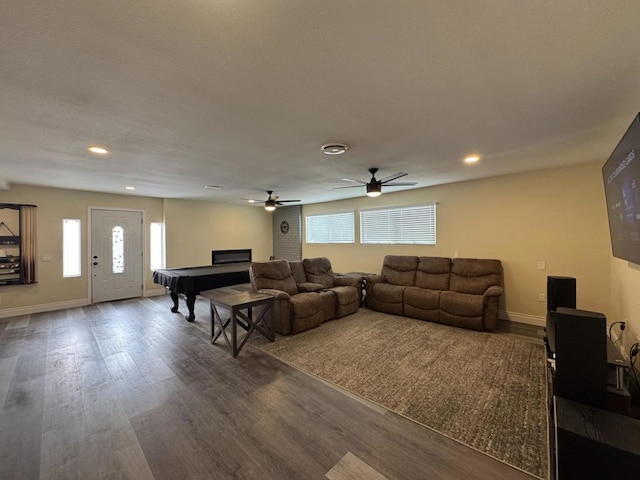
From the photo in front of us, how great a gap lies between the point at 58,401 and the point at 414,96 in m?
3.97

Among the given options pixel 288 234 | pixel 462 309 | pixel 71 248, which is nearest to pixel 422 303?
pixel 462 309

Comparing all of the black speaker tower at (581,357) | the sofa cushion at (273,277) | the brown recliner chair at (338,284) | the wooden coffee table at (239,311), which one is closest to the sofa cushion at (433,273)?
the brown recliner chair at (338,284)

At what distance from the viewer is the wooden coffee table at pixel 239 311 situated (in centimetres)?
332

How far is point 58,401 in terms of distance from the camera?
238cm

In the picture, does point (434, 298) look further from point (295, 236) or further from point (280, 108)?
point (295, 236)

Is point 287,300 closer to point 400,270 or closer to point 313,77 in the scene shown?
point 400,270

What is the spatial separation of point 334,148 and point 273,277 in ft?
8.09

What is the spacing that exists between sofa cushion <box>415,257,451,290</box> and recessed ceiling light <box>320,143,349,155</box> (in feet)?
10.1

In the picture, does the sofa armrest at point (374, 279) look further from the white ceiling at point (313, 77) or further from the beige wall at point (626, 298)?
the beige wall at point (626, 298)

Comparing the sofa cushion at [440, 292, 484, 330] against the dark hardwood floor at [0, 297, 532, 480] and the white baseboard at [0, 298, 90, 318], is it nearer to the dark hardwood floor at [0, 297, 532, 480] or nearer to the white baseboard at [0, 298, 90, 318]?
the dark hardwood floor at [0, 297, 532, 480]

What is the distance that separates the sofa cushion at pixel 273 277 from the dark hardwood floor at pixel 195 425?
1187mm

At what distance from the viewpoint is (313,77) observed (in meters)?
1.71

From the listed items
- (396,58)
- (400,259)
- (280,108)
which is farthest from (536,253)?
(280,108)

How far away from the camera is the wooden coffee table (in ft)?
10.9
